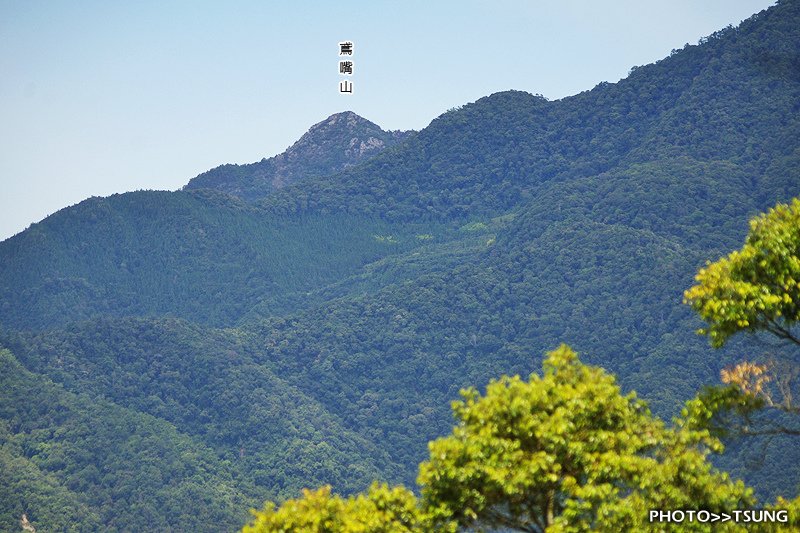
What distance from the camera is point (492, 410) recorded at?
23.2m

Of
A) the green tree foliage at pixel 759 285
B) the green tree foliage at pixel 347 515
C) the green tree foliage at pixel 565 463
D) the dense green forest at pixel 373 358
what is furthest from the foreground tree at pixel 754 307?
the dense green forest at pixel 373 358

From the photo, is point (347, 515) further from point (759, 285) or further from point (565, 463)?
point (759, 285)

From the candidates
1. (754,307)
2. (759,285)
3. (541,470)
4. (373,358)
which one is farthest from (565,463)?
(373,358)

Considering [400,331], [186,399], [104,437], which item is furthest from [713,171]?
[104,437]

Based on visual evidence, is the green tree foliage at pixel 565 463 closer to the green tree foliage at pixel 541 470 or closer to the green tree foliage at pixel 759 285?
the green tree foliage at pixel 541 470

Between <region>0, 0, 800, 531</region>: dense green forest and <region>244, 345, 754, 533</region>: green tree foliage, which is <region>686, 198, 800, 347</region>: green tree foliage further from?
<region>0, 0, 800, 531</region>: dense green forest

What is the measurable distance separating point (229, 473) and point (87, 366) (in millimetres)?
31502

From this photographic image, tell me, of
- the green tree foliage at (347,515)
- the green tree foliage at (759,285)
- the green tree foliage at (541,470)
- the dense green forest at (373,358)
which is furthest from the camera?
the dense green forest at (373,358)

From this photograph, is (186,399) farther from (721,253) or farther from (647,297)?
(721,253)

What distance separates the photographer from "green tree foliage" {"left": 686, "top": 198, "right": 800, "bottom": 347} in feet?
67.6

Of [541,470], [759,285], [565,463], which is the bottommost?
[541,470]

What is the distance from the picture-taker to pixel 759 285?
20844 millimetres

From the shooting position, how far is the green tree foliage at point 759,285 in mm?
20594

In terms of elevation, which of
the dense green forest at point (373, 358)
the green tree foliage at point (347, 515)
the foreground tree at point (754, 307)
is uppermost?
the dense green forest at point (373, 358)
